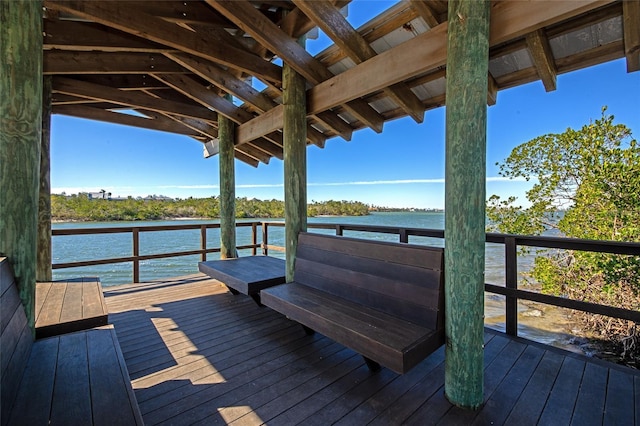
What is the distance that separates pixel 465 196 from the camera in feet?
4.99

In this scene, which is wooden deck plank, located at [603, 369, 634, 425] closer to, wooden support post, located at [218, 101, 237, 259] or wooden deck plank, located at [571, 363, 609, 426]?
wooden deck plank, located at [571, 363, 609, 426]

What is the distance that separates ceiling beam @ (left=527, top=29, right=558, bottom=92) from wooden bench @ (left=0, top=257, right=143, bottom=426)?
2819mm

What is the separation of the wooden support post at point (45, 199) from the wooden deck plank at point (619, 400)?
4.85 meters

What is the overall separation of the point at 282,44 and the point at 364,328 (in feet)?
8.26

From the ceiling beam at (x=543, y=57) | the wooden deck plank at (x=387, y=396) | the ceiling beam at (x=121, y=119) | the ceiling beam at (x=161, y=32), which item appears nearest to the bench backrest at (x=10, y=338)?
the wooden deck plank at (x=387, y=396)

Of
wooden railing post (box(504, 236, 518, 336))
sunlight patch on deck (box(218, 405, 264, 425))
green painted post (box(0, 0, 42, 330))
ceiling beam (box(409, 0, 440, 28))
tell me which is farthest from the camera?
wooden railing post (box(504, 236, 518, 336))

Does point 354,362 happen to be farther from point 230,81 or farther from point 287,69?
point 230,81

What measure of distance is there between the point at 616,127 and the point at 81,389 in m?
7.58

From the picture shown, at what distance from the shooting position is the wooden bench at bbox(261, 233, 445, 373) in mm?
1521

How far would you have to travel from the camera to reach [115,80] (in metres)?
3.77

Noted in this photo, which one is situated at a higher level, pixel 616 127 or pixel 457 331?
pixel 616 127

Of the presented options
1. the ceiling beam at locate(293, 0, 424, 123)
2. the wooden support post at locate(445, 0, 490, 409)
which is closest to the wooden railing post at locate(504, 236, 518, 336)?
the wooden support post at locate(445, 0, 490, 409)

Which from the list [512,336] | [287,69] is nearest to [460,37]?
[287,69]

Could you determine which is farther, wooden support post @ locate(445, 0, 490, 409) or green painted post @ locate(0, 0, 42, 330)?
wooden support post @ locate(445, 0, 490, 409)
